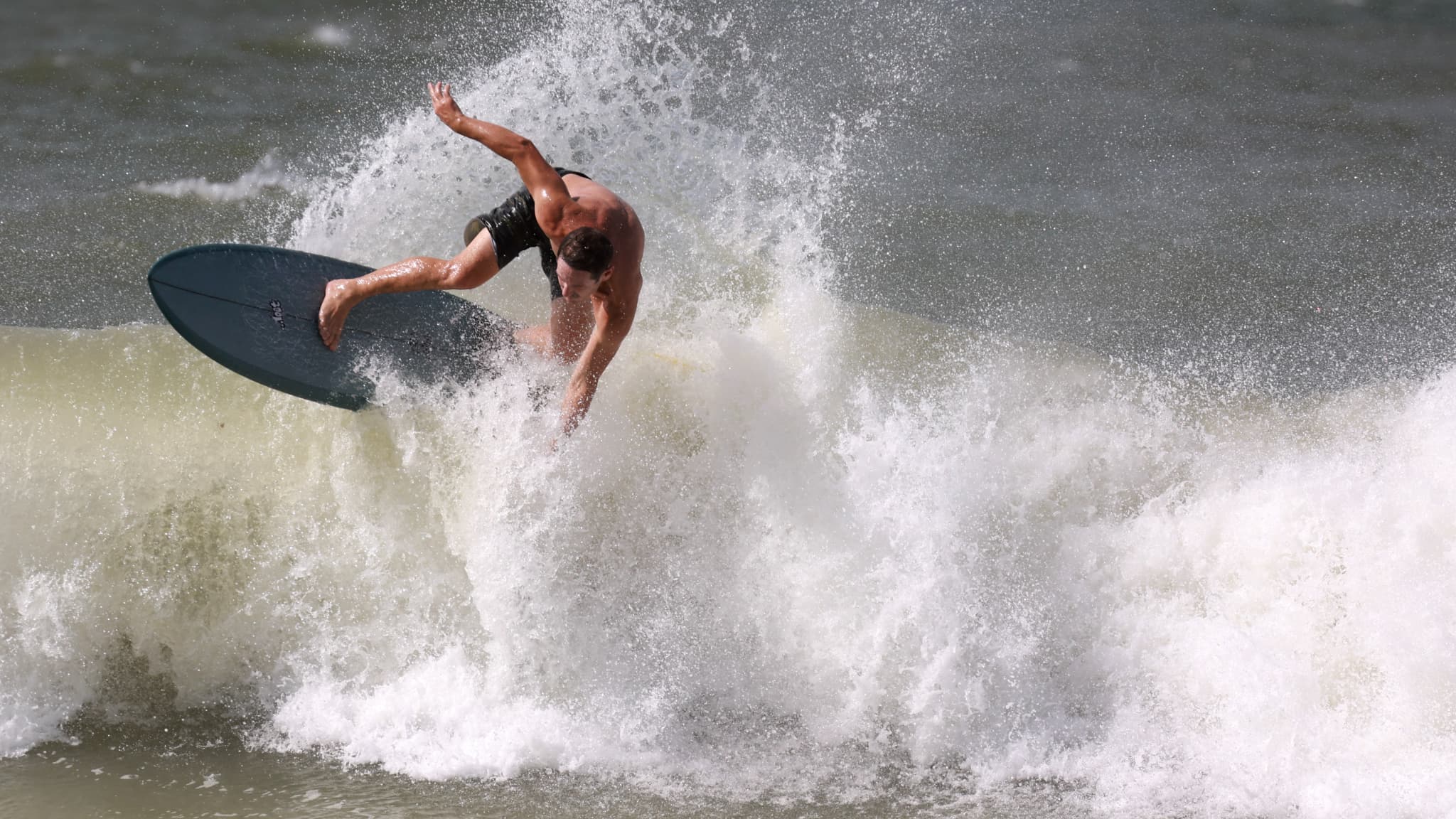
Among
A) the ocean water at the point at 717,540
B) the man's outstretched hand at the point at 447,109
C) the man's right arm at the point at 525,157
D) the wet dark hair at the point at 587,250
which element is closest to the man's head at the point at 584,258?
the wet dark hair at the point at 587,250

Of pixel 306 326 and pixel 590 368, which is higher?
pixel 306 326

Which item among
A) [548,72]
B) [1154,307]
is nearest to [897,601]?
[548,72]

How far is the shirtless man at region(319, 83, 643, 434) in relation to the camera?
3.71m

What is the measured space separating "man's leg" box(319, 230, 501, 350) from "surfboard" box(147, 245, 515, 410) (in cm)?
9

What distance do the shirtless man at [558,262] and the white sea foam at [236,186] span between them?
3982 millimetres

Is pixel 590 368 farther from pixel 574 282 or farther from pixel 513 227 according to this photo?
pixel 513 227

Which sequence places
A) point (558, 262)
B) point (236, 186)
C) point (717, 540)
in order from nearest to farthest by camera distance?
point (558, 262), point (717, 540), point (236, 186)

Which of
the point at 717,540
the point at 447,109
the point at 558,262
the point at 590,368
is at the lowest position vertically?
the point at 717,540

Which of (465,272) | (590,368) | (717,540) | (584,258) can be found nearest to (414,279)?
(465,272)

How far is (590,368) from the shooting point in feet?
12.9

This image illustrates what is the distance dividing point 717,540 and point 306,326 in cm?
180

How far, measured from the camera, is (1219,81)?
10.1m

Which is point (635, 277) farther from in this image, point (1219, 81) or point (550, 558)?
point (1219, 81)

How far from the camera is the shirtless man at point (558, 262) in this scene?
3.71 meters
